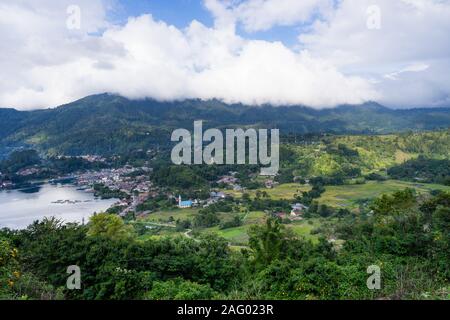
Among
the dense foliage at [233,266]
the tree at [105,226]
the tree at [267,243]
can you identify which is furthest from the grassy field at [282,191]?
the dense foliage at [233,266]

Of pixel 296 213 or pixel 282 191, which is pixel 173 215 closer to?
pixel 296 213

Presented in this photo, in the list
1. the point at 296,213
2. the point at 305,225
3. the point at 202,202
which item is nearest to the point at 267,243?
the point at 305,225

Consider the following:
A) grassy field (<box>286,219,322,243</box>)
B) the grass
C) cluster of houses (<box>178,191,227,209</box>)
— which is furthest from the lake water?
grassy field (<box>286,219,322,243</box>)

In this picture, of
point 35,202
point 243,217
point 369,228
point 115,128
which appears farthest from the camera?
point 115,128

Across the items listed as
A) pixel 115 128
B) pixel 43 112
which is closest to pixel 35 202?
pixel 115 128

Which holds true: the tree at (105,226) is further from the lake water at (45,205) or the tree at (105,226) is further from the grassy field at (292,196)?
the lake water at (45,205)

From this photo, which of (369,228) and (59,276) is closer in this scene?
(59,276)

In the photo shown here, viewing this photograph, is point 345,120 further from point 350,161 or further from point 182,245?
point 182,245

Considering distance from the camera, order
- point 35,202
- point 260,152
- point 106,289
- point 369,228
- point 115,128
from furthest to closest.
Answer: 1. point 115,128
2. point 260,152
3. point 35,202
4. point 369,228
5. point 106,289
